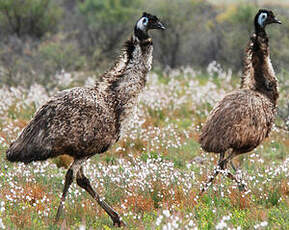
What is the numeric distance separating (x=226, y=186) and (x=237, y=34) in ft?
49.3

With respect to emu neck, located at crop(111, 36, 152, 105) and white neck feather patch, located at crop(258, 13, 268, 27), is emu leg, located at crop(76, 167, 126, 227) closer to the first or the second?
emu neck, located at crop(111, 36, 152, 105)

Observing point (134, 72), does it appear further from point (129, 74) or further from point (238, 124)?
point (238, 124)

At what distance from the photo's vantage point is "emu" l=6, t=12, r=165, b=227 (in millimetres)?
4945

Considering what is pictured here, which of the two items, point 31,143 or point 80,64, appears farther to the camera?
point 80,64

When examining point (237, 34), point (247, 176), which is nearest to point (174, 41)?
point (237, 34)

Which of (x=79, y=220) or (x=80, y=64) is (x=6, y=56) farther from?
(x=79, y=220)

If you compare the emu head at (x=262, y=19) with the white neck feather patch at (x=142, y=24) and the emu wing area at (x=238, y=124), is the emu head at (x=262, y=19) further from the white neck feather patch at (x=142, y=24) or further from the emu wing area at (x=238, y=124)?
the white neck feather patch at (x=142, y=24)

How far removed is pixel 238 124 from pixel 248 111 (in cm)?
25

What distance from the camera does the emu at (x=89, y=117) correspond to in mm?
4945

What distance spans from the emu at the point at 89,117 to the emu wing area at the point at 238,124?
4.58 ft

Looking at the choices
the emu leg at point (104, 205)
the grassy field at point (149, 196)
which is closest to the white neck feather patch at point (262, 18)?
the grassy field at point (149, 196)

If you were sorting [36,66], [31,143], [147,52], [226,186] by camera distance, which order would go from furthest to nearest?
[36,66], [226,186], [147,52], [31,143]

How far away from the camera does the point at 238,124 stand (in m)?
6.22

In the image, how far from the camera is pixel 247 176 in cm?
626
